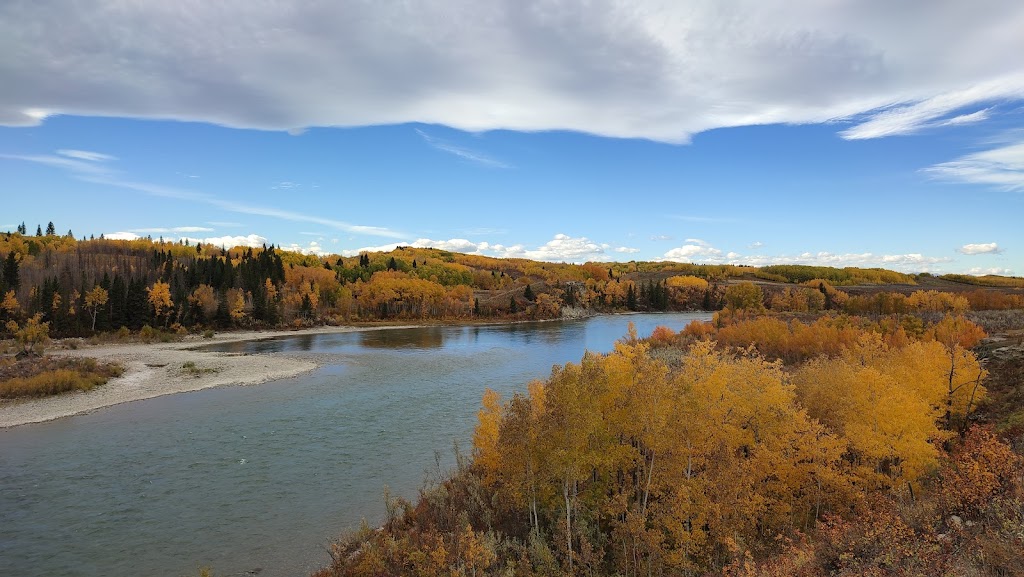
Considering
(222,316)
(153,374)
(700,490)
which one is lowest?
(153,374)

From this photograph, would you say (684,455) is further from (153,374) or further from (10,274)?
(10,274)

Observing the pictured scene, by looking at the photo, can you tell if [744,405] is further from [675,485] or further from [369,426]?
[369,426]

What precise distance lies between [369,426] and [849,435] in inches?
988

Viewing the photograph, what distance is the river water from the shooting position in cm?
1622

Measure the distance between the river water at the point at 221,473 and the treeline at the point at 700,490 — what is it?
3610 millimetres

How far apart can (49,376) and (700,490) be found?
157ft

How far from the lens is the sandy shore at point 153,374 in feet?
111

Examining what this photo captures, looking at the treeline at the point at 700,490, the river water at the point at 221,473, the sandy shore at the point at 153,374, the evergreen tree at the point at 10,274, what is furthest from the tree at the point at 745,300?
the evergreen tree at the point at 10,274

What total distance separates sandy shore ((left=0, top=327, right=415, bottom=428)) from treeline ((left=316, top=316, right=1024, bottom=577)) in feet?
100

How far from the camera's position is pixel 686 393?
616 inches

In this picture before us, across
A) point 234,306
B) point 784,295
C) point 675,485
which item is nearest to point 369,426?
point 675,485

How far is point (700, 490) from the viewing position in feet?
49.3

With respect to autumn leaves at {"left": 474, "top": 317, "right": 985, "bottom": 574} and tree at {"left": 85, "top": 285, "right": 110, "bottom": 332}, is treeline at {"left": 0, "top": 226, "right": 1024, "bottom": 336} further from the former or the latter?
autumn leaves at {"left": 474, "top": 317, "right": 985, "bottom": 574}

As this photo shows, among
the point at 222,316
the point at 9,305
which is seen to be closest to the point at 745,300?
the point at 222,316
